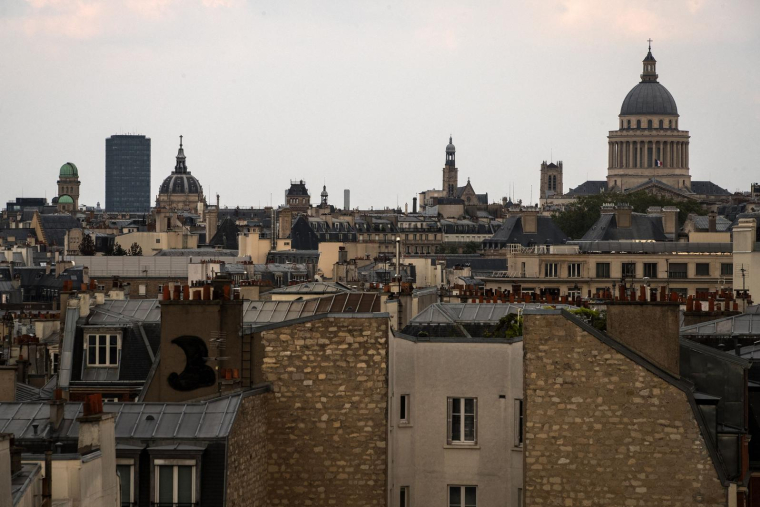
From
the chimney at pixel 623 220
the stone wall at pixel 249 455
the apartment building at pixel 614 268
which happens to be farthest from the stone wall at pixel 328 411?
the chimney at pixel 623 220

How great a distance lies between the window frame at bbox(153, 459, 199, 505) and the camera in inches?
745

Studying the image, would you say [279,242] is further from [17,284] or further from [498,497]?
[498,497]

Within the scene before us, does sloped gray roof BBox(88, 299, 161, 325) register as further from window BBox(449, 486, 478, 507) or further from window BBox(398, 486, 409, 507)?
window BBox(449, 486, 478, 507)

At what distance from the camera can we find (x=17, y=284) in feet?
267

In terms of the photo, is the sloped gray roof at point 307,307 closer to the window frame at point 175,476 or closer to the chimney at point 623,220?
the window frame at point 175,476

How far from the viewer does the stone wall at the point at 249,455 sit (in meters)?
19.2

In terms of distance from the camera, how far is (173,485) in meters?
19.0

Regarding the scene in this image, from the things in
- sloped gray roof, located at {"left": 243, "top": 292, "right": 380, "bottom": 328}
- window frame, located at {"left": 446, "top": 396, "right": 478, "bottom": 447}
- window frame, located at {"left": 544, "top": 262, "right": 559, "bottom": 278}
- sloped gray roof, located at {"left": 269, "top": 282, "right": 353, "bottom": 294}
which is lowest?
window frame, located at {"left": 446, "top": 396, "right": 478, "bottom": 447}

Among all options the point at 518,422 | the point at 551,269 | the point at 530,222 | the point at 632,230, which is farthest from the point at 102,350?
the point at 530,222

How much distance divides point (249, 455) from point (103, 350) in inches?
275

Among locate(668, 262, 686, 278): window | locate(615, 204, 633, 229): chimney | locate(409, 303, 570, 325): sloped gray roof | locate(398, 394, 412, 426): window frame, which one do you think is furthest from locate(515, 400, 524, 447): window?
locate(615, 204, 633, 229): chimney

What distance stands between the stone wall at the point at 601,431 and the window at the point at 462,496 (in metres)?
1.70

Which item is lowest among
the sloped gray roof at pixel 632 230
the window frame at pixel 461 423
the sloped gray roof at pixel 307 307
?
the window frame at pixel 461 423

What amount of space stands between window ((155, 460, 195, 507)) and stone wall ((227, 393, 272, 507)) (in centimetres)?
41
